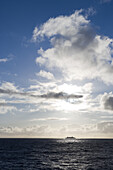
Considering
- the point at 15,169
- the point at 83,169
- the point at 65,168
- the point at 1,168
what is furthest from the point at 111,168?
the point at 1,168

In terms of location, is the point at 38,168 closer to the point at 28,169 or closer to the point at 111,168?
the point at 28,169

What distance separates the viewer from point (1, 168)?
56969mm

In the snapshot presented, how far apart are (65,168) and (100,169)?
10.5m

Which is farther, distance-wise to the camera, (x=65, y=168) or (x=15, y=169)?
(x=65, y=168)

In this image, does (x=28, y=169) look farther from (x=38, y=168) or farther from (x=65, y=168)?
(x=65, y=168)

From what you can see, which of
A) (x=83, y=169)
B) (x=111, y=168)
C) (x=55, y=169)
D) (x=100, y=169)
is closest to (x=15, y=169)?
(x=55, y=169)

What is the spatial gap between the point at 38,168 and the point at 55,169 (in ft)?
17.4

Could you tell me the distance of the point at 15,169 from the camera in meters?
55.6

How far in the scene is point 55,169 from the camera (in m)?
57.3

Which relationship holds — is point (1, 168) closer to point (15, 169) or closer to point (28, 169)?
point (15, 169)

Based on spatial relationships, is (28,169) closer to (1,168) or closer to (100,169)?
(1,168)

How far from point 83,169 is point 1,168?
24311mm

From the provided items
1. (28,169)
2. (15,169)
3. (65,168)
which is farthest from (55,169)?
(15,169)

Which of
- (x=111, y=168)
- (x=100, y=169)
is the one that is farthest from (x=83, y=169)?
(x=111, y=168)
